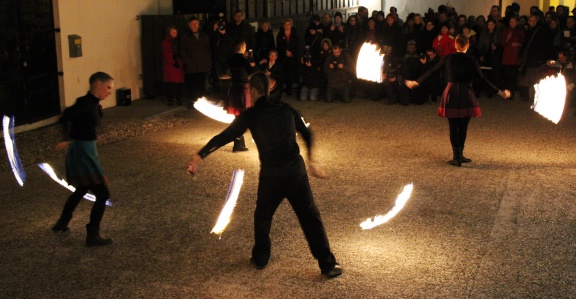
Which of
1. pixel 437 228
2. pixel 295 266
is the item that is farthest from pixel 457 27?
pixel 295 266

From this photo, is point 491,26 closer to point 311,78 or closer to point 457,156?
→ point 311,78

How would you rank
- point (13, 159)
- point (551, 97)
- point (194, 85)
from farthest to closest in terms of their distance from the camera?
point (194, 85), point (551, 97), point (13, 159)

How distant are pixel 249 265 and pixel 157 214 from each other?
1.98 metres

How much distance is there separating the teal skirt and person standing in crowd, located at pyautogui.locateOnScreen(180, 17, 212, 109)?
9315mm

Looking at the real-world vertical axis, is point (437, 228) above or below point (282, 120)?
below

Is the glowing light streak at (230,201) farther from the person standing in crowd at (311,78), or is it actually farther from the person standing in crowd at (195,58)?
the person standing in crowd at (311,78)

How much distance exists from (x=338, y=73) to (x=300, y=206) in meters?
11.3

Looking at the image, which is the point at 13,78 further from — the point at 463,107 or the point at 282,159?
the point at 282,159

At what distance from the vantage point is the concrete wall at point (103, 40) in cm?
1521

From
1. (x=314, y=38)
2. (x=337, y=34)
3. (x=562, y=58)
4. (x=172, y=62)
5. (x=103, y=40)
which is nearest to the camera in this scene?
(x=562, y=58)

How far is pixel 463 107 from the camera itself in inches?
435

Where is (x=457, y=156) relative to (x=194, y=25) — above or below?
below

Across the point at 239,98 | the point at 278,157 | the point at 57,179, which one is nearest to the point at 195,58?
the point at 239,98

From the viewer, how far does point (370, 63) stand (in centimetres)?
1617
